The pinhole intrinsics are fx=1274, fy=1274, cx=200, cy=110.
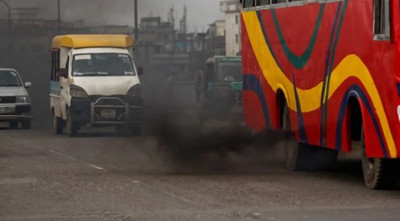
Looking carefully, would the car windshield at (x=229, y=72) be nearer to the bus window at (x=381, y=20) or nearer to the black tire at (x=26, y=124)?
the black tire at (x=26, y=124)

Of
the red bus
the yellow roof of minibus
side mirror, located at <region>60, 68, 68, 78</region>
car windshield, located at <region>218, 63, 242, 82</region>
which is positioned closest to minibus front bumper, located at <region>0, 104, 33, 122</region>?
the yellow roof of minibus

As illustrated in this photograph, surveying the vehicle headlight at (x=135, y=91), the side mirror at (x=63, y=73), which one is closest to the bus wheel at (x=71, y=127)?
the side mirror at (x=63, y=73)

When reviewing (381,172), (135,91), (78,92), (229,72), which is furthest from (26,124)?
(381,172)

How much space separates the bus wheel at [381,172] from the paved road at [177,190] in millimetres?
157

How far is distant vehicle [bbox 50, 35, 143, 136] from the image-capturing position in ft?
102

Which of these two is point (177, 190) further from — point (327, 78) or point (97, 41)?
point (97, 41)

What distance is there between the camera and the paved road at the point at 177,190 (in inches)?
511

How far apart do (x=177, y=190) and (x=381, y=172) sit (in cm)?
249

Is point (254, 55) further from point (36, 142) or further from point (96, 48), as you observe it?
point (96, 48)

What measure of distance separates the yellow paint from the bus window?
603 millimetres

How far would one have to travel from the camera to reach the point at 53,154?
23.7m

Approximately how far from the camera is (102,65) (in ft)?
104

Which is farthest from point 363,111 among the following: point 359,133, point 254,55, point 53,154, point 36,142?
point 36,142

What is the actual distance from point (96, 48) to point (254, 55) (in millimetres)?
11677
